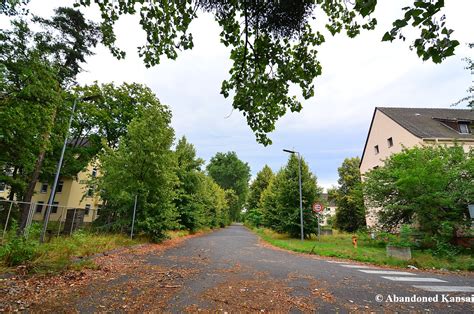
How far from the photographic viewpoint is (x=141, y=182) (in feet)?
42.9

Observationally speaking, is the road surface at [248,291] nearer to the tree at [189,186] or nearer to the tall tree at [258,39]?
the tall tree at [258,39]

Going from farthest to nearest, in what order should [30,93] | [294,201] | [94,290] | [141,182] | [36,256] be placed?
[294,201] < [141,182] < [30,93] < [36,256] < [94,290]

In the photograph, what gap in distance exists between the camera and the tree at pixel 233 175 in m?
61.6

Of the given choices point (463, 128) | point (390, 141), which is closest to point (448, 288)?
point (390, 141)

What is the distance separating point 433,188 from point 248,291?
12089 millimetres

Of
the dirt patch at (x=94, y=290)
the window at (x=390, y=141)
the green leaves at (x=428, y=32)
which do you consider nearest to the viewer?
the green leaves at (x=428, y=32)

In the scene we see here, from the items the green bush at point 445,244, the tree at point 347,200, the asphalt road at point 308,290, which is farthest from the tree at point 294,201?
the tree at point 347,200

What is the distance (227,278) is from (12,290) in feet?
14.2

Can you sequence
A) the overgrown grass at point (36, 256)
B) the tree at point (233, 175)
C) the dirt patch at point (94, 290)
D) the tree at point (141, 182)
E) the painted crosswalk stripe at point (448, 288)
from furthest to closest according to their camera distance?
the tree at point (233, 175), the tree at point (141, 182), the overgrown grass at point (36, 256), the painted crosswalk stripe at point (448, 288), the dirt patch at point (94, 290)

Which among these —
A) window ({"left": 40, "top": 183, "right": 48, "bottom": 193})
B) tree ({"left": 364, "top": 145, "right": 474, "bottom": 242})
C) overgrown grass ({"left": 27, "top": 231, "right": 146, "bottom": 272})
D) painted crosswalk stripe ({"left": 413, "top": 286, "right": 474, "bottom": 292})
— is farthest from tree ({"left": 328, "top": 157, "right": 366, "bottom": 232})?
window ({"left": 40, "top": 183, "right": 48, "bottom": 193})

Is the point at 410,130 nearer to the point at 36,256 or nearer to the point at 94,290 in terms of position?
the point at 94,290

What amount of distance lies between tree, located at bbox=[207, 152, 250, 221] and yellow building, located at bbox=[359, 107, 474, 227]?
3727cm

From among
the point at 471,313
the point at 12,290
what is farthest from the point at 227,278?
the point at 471,313

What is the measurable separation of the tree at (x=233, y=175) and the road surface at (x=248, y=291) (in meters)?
54.3
